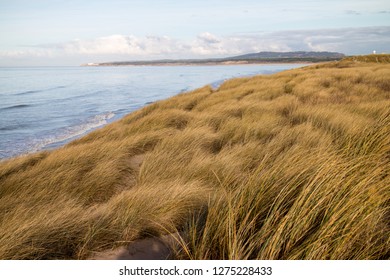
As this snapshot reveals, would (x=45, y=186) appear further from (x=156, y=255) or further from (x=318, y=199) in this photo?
(x=318, y=199)

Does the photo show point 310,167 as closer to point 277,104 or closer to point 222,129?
point 222,129

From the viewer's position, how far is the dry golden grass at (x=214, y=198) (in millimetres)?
1746

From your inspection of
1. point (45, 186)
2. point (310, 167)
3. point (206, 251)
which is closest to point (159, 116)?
point (45, 186)

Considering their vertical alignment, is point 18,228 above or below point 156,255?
above

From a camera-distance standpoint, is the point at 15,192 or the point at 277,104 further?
the point at 277,104

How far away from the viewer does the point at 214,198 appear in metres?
2.11

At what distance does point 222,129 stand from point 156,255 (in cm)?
328

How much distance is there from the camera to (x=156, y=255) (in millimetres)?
1980

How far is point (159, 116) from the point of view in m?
6.45

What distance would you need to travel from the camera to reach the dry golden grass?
5.73 feet
